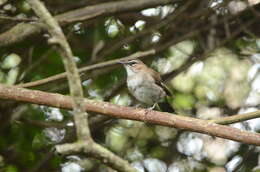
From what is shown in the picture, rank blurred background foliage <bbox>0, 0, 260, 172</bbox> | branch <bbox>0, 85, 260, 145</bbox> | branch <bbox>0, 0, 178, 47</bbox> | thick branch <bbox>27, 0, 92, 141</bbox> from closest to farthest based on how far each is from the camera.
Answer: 1. thick branch <bbox>27, 0, 92, 141</bbox>
2. branch <bbox>0, 85, 260, 145</bbox>
3. branch <bbox>0, 0, 178, 47</bbox>
4. blurred background foliage <bbox>0, 0, 260, 172</bbox>

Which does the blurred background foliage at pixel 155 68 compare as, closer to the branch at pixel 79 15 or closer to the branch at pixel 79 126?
the branch at pixel 79 15

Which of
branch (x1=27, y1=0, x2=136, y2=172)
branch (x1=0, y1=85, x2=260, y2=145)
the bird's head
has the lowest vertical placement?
branch (x1=27, y1=0, x2=136, y2=172)

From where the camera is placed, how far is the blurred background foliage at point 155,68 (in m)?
5.71

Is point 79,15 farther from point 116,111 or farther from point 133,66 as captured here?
point 116,111

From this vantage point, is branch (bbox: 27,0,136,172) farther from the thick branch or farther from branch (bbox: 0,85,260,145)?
branch (bbox: 0,85,260,145)

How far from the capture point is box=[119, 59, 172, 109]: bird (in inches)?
233

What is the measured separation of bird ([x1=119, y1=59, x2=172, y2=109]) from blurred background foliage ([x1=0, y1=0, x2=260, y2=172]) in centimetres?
24

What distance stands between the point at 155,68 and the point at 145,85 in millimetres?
818

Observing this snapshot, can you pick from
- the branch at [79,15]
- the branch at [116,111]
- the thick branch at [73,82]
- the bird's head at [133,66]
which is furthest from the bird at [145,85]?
the thick branch at [73,82]

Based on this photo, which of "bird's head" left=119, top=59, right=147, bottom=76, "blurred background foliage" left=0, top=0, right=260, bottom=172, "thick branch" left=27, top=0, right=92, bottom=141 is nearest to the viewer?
"thick branch" left=27, top=0, right=92, bottom=141

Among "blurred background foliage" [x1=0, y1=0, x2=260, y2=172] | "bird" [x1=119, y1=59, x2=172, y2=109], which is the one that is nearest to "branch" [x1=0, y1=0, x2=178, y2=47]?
"blurred background foliage" [x1=0, y1=0, x2=260, y2=172]

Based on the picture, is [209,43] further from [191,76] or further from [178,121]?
[178,121]

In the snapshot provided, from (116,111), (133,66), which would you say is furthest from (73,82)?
(133,66)

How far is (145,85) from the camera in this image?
605 centimetres
